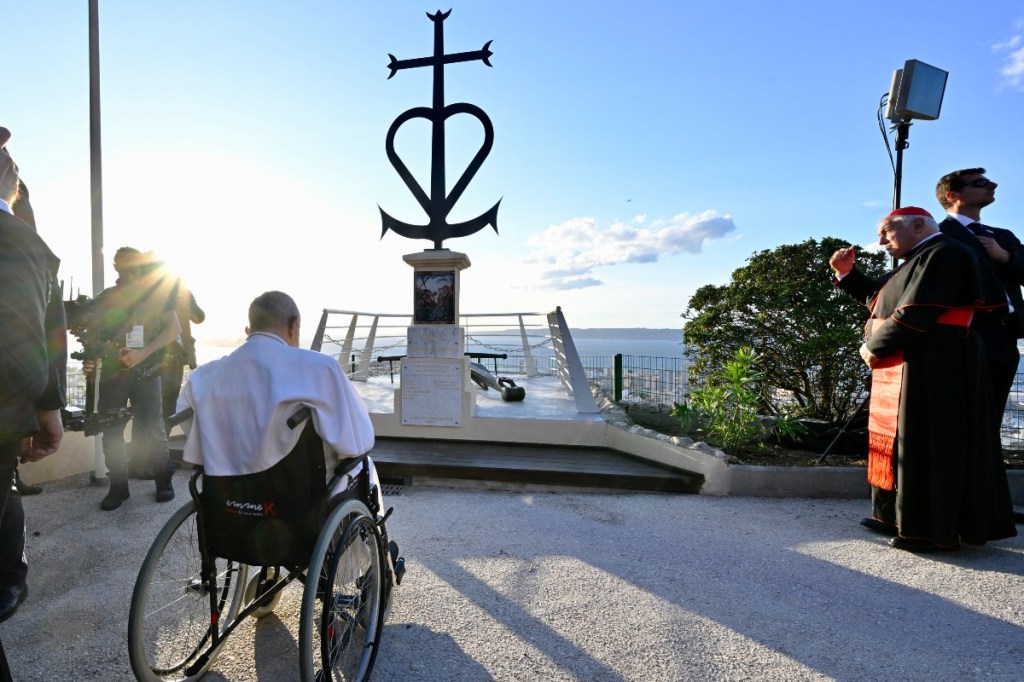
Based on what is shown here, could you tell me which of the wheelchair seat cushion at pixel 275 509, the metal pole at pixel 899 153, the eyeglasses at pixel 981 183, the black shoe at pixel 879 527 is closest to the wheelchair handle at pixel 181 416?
the wheelchair seat cushion at pixel 275 509

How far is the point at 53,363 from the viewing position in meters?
1.62

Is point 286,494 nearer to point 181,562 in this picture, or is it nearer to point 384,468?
point 181,562

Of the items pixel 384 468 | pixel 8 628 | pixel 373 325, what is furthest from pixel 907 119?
pixel 373 325

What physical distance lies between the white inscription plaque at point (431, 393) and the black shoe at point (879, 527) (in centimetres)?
353

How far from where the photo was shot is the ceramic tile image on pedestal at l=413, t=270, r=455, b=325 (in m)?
5.77

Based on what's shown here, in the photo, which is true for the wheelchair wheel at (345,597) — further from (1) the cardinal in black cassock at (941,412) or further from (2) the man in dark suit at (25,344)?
(1) the cardinal in black cassock at (941,412)

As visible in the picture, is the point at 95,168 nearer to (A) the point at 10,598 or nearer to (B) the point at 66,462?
(B) the point at 66,462

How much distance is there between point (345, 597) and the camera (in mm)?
1863

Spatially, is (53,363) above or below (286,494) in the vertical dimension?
above

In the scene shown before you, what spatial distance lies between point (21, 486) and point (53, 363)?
11.3ft

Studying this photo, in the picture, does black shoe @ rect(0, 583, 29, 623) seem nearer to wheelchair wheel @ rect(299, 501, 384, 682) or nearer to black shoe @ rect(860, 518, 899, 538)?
wheelchair wheel @ rect(299, 501, 384, 682)

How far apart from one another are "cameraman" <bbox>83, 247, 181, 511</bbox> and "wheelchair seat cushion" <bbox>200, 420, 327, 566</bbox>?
8.71 ft

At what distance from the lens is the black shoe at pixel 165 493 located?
3965 mm

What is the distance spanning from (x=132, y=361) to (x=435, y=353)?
2.67 meters
